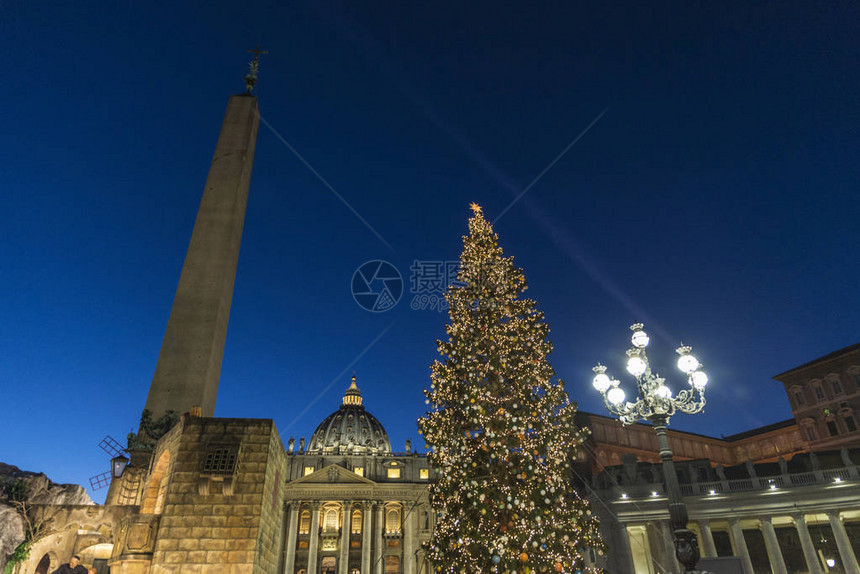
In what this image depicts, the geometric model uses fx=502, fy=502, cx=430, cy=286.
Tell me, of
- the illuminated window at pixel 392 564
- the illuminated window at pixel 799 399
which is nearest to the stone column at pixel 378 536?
the illuminated window at pixel 392 564

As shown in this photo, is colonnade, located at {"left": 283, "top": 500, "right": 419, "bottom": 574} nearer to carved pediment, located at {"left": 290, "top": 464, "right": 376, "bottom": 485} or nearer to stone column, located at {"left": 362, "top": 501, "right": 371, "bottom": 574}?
stone column, located at {"left": 362, "top": 501, "right": 371, "bottom": 574}

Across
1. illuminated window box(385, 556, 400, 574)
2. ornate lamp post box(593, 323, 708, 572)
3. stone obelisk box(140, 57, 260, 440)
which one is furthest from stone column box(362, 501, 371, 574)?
ornate lamp post box(593, 323, 708, 572)

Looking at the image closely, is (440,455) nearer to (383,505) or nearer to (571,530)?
(571,530)

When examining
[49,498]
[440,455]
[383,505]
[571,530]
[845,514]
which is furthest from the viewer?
[383,505]

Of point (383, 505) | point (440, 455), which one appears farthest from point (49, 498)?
point (383, 505)

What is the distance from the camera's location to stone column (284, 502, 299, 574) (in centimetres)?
6912

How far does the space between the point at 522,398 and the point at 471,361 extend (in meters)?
1.97

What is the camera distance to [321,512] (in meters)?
78.2

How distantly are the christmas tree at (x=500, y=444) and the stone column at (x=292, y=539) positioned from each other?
62.8 metres

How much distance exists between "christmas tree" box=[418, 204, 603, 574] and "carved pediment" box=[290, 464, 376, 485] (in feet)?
207

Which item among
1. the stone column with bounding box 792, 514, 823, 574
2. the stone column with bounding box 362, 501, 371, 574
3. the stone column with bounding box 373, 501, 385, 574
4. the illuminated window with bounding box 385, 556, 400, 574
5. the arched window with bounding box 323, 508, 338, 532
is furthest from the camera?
the arched window with bounding box 323, 508, 338, 532

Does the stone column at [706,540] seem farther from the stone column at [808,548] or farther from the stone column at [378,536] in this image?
the stone column at [378,536]

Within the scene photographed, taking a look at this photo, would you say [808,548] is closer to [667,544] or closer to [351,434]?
[667,544]

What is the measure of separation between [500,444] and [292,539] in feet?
220
